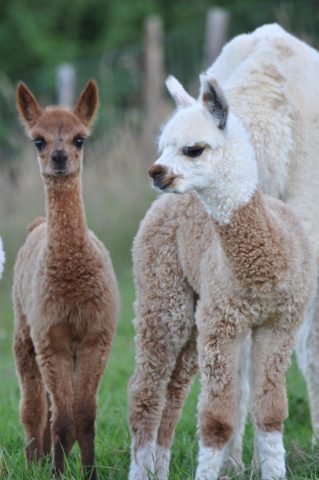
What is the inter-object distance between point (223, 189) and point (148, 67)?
983 centimetres

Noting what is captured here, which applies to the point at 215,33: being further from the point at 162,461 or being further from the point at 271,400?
the point at 271,400

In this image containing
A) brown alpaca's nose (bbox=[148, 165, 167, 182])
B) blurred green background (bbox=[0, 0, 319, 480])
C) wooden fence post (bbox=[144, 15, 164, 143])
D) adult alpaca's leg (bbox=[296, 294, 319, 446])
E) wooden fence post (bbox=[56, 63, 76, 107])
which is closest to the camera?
brown alpaca's nose (bbox=[148, 165, 167, 182])

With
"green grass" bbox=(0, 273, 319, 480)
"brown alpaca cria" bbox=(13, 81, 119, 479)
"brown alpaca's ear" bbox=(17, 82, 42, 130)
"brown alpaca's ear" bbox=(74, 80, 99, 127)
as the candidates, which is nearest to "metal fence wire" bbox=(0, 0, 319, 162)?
"green grass" bbox=(0, 273, 319, 480)

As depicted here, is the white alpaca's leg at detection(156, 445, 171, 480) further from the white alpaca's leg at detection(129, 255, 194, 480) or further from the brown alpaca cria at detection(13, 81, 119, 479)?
the brown alpaca cria at detection(13, 81, 119, 479)

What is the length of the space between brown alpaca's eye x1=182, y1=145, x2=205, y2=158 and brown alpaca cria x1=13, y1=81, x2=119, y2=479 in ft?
3.36

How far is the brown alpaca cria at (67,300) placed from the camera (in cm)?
587

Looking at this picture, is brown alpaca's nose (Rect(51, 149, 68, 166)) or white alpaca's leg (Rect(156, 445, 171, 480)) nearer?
white alpaca's leg (Rect(156, 445, 171, 480))

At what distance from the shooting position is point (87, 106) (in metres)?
6.38

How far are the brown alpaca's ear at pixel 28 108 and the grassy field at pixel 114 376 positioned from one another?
171 cm

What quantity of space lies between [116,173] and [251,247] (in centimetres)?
889

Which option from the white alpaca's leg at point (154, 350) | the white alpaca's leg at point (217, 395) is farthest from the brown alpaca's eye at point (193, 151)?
the white alpaca's leg at point (154, 350)

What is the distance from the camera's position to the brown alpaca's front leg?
5.84 metres

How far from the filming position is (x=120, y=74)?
16.7 metres

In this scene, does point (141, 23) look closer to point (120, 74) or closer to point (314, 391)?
point (120, 74)
